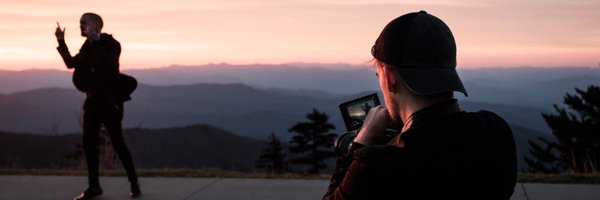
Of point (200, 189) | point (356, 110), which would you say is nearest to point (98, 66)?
point (200, 189)

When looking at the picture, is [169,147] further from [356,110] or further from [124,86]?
[356,110]

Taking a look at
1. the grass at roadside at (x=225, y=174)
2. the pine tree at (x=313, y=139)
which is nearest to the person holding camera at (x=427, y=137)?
the grass at roadside at (x=225, y=174)

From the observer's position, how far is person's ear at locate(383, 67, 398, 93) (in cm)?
170

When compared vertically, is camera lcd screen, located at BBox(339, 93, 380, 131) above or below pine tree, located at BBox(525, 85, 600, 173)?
above

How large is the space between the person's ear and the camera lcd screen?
506 millimetres

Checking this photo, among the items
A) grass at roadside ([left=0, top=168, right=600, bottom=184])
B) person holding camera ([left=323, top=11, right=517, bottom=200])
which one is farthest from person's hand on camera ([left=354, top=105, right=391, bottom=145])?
grass at roadside ([left=0, top=168, right=600, bottom=184])

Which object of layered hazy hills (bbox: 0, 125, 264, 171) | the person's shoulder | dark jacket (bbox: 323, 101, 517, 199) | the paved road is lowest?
layered hazy hills (bbox: 0, 125, 264, 171)

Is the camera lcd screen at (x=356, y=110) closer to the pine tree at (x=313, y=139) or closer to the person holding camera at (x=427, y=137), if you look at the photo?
the person holding camera at (x=427, y=137)

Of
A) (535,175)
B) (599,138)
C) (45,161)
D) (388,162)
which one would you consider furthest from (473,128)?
(45,161)

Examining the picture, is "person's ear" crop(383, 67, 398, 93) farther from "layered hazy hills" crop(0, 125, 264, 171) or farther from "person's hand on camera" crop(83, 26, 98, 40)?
"layered hazy hills" crop(0, 125, 264, 171)

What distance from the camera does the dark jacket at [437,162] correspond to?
1.61 meters

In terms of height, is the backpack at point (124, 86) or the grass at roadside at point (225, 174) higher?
the backpack at point (124, 86)

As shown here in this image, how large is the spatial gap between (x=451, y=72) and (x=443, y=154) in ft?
0.72

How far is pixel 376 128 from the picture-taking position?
1814mm
